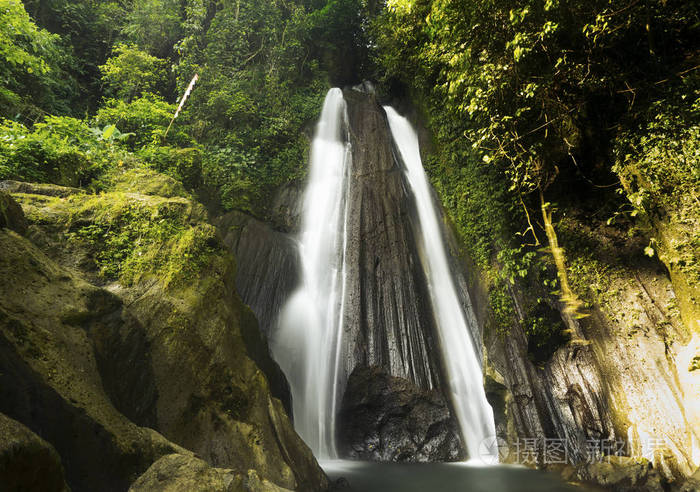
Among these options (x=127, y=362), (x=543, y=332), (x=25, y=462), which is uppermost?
(x=543, y=332)

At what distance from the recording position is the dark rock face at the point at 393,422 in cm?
711

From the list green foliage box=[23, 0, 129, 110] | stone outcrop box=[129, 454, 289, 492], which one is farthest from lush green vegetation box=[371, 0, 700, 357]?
green foliage box=[23, 0, 129, 110]

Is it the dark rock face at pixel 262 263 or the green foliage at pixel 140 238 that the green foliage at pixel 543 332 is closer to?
the dark rock face at pixel 262 263

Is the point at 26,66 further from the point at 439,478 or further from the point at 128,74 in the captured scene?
the point at 439,478

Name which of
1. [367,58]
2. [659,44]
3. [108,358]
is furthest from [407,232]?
[367,58]

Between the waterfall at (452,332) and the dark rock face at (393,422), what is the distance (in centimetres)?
50

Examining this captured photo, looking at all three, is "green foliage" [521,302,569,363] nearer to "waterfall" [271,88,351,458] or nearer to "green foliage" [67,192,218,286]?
"waterfall" [271,88,351,458]

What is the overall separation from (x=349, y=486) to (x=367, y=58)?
1956 centimetres

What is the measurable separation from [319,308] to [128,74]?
40.4 feet

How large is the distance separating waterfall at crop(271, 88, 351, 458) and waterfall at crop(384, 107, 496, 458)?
2.56m

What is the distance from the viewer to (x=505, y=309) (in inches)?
310

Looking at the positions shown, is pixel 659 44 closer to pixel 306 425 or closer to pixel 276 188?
pixel 306 425

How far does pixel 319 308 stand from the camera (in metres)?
9.43

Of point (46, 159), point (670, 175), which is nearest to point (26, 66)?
point (46, 159)
